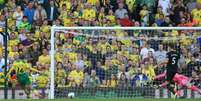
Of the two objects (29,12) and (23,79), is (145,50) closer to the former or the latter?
(23,79)

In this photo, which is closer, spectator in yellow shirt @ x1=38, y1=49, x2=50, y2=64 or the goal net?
the goal net

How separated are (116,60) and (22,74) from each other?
224 cm

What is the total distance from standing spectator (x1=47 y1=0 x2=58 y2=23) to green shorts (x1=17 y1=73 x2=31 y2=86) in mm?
3220

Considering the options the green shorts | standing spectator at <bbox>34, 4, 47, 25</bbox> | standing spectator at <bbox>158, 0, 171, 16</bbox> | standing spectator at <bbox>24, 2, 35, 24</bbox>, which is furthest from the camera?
standing spectator at <bbox>158, 0, 171, 16</bbox>

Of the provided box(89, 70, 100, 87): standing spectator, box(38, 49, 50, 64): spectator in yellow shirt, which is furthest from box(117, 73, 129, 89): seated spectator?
box(38, 49, 50, 64): spectator in yellow shirt

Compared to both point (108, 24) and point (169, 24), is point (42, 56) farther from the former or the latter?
point (169, 24)

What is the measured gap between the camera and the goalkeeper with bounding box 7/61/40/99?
54.5 feet

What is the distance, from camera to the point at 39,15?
64.6 ft

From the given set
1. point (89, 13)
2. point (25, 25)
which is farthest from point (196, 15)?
point (25, 25)

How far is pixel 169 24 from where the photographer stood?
1978 centimetres

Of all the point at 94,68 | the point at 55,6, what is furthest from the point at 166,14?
the point at 94,68

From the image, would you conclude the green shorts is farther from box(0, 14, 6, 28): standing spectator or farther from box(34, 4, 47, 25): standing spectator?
box(34, 4, 47, 25): standing spectator

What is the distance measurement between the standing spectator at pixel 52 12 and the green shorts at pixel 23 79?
3.22 meters

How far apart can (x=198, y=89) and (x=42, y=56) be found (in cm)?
376
